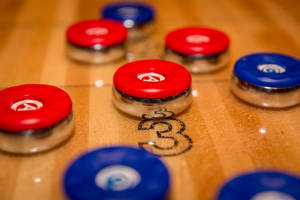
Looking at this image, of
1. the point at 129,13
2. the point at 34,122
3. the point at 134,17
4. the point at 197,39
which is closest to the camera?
the point at 34,122

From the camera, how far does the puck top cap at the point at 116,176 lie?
3.65 feet

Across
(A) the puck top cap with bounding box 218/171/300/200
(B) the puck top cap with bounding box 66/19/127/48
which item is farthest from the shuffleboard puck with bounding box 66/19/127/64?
(A) the puck top cap with bounding box 218/171/300/200

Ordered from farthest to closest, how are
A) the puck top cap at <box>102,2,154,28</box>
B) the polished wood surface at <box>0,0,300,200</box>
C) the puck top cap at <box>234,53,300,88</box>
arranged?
the puck top cap at <box>102,2,154,28</box> → the puck top cap at <box>234,53,300,88</box> → the polished wood surface at <box>0,0,300,200</box>

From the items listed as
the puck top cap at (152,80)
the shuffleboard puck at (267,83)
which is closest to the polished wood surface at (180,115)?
the shuffleboard puck at (267,83)

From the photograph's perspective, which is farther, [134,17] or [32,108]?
[134,17]

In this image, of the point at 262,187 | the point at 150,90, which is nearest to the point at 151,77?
the point at 150,90

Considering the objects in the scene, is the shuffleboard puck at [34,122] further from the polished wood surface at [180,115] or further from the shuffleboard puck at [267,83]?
the shuffleboard puck at [267,83]

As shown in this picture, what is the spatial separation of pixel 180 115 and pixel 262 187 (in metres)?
0.65

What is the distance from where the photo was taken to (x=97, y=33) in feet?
7.17

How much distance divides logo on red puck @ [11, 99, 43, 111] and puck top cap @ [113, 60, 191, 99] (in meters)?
0.35

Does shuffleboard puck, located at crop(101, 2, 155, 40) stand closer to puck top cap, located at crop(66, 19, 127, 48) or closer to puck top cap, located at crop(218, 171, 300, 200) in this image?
puck top cap, located at crop(66, 19, 127, 48)

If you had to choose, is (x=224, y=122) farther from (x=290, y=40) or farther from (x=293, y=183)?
(x=290, y=40)

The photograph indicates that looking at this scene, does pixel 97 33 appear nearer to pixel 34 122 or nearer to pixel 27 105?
pixel 27 105

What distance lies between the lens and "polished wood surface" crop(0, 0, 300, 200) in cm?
139
